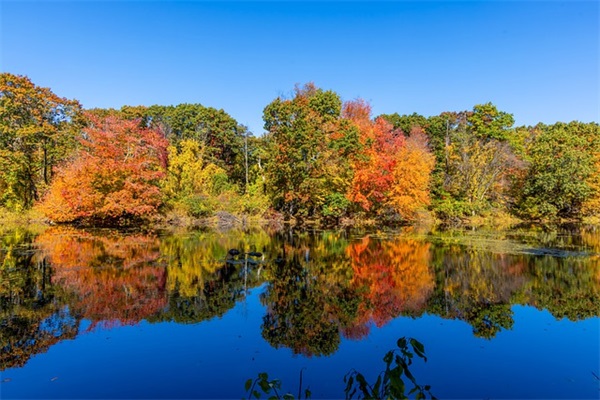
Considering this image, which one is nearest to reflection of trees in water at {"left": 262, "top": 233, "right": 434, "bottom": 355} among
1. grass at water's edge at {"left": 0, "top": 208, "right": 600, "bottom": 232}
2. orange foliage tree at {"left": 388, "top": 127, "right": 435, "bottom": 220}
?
grass at water's edge at {"left": 0, "top": 208, "right": 600, "bottom": 232}

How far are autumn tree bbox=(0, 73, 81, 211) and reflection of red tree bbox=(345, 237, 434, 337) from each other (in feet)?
93.2

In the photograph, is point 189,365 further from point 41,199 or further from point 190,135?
point 190,135

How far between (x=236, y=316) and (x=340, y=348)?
3010 mm

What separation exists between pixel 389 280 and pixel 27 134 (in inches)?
1270

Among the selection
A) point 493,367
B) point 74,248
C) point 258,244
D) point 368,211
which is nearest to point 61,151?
point 74,248

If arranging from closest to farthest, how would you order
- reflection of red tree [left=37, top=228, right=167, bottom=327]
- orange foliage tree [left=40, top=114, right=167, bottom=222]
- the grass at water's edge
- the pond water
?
the pond water
reflection of red tree [left=37, top=228, right=167, bottom=327]
orange foliage tree [left=40, top=114, right=167, bottom=222]
the grass at water's edge

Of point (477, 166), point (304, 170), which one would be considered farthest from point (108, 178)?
point (477, 166)

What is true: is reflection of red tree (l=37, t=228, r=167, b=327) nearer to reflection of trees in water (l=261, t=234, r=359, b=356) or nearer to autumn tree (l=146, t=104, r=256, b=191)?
reflection of trees in water (l=261, t=234, r=359, b=356)

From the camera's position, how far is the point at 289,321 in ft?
29.8

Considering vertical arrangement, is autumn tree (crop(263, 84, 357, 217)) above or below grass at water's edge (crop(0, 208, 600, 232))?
above

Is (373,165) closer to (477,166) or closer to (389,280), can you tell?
(477,166)

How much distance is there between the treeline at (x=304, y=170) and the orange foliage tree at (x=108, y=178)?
77 millimetres

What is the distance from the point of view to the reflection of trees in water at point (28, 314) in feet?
24.2

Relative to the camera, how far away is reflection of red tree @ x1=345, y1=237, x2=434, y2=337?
32.3ft
